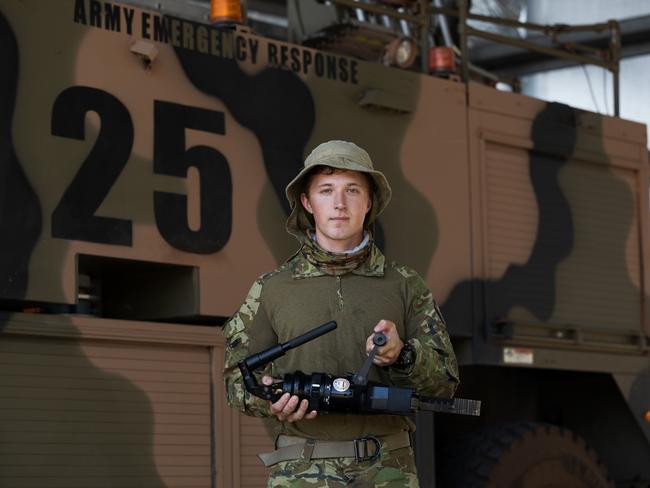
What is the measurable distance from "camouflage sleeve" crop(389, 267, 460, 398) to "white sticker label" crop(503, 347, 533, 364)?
2.77 metres

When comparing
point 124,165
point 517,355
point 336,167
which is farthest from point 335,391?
point 517,355

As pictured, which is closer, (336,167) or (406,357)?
(406,357)

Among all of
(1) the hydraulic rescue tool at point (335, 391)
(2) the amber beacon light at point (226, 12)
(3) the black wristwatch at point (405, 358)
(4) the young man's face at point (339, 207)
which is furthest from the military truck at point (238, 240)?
(3) the black wristwatch at point (405, 358)

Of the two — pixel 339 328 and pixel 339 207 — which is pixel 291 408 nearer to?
pixel 339 328

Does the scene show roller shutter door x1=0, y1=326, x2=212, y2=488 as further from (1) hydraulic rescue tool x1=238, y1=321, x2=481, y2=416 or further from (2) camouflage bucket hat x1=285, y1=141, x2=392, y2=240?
(1) hydraulic rescue tool x1=238, y1=321, x2=481, y2=416

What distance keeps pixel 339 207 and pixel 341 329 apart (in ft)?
0.93

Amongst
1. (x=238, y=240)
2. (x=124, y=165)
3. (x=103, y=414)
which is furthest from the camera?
(x=238, y=240)

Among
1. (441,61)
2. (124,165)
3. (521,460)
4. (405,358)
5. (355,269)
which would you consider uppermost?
(441,61)

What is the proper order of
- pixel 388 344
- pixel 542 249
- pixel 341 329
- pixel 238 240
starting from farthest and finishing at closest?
pixel 542 249 → pixel 238 240 → pixel 341 329 → pixel 388 344

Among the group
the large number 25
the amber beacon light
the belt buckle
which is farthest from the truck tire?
the belt buckle

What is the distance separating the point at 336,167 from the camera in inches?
137

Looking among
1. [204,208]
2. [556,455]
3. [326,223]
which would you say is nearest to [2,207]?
[204,208]

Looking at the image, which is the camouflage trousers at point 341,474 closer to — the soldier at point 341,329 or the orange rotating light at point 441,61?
the soldier at point 341,329

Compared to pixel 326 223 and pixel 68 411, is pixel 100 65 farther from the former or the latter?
pixel 326 223
